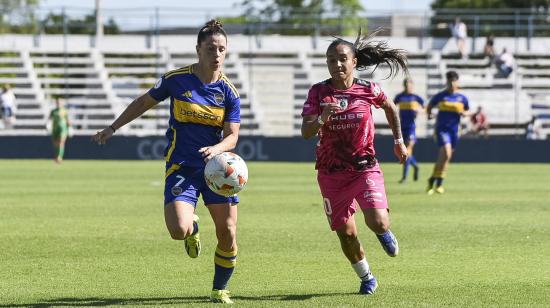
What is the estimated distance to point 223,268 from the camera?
924 centimetres

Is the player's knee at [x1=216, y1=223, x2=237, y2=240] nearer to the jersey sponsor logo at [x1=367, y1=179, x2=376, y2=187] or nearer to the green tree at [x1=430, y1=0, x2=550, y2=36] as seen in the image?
the jersey sponsor logo at [x1=367, y1=179, x2=376, y2=187]

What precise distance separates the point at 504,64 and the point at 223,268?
36697 millimetres

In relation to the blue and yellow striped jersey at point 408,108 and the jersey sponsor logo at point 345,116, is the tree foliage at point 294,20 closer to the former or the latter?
the blue and yellow striped jersey at point 408,108

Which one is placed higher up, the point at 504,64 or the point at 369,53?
the point at 369,53

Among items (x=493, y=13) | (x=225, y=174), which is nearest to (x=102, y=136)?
(x=225, y=174)

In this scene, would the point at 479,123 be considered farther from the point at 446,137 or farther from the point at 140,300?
the point at 140,300

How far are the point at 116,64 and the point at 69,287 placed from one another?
36356mm

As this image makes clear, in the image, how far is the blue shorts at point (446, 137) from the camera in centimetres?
2204

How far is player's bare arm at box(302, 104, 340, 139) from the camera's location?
29.5 feet

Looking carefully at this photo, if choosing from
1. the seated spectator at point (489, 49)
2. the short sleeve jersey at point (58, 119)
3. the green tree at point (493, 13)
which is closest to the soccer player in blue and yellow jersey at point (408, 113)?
the short sleeve jersey at point (58, 119)

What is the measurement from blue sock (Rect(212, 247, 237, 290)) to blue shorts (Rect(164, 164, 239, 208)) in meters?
0.45

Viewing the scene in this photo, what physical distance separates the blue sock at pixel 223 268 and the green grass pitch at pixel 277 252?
0.17 metres

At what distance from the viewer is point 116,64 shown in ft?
150

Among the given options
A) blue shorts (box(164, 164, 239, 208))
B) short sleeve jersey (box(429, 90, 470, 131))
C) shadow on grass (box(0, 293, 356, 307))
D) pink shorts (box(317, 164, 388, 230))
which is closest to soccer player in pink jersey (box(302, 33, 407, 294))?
pink shorts (box(317, 164, 388, 230))
